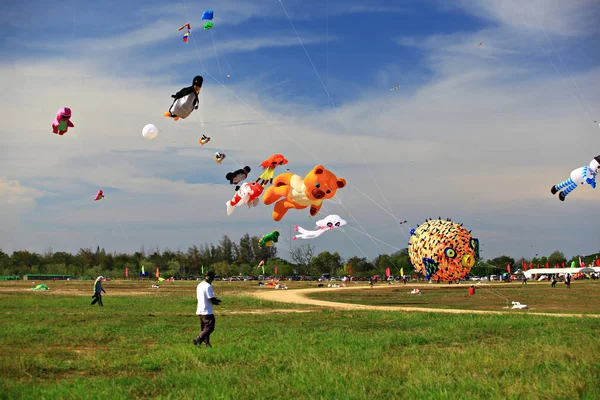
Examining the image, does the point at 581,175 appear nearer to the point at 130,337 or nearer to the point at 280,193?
the point at 280,193

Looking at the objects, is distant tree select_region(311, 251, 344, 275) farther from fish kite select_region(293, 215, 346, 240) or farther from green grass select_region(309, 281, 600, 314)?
fish kite select_region(293, 215, 346, 240)

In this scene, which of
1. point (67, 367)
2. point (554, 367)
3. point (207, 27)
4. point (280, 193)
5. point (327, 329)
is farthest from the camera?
point (280, 193)

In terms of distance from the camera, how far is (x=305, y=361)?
11539mm

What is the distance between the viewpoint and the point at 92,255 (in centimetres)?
15238

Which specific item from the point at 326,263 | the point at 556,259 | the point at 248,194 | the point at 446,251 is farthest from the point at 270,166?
the point at 556,259

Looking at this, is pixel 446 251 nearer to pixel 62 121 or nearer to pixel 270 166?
pixel 270 166

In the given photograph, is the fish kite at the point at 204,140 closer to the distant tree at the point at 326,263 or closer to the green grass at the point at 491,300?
the green grass at the point at 491,300

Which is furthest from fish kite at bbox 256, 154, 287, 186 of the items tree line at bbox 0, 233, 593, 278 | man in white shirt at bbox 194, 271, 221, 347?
tree line at bbox 0, 233, 593, 278

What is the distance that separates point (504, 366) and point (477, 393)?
2195mm

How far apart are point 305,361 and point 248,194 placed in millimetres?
13556

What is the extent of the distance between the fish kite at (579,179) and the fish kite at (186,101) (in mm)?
14610

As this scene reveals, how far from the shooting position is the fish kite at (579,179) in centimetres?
2094

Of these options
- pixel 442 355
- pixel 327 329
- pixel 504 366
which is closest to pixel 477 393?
pixel 504 366

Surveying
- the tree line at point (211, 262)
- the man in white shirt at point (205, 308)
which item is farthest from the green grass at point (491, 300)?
Result: the tree line at point (211, 262)
